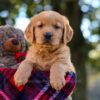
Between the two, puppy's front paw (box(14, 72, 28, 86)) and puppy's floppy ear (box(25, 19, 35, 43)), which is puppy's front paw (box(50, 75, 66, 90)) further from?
puppy's floppy ear (box(25, 19, 35, 43))

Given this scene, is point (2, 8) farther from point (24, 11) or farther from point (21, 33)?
point (21, 33)

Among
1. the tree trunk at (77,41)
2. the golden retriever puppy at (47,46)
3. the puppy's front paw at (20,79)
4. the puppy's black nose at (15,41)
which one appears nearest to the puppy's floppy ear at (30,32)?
the golden retriever puppy at (47,46)

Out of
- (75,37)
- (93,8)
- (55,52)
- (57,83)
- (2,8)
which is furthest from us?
(93,8)

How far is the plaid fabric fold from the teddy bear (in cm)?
48

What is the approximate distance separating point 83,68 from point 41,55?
9.01 metres

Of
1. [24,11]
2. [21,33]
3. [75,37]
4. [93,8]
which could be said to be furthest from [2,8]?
[21,33]

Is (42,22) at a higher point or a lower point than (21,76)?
higher

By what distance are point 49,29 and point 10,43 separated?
1.86 ft

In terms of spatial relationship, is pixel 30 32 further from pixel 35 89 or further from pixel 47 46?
pixel 35 89

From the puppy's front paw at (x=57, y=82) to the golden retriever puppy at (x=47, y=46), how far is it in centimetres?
8

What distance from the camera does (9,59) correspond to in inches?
189

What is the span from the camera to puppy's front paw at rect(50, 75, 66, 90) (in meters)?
4.21

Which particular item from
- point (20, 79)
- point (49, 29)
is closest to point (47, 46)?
point (49, 29)

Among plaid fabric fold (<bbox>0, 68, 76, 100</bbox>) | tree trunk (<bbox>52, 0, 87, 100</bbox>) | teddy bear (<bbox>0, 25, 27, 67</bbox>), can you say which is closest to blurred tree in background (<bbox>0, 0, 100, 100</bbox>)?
tree trunk (<bbox>52, 0, 87, 100</bbox>)
